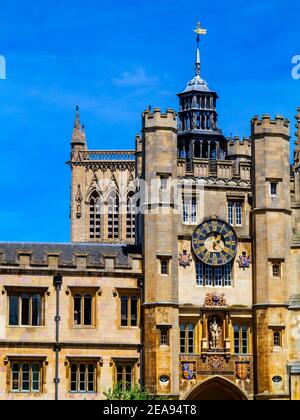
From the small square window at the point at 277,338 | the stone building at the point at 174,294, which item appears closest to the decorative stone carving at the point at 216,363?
the stone building at the point at 174,294

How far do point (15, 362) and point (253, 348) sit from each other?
47.8 feet

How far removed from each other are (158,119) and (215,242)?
8419 millimetres

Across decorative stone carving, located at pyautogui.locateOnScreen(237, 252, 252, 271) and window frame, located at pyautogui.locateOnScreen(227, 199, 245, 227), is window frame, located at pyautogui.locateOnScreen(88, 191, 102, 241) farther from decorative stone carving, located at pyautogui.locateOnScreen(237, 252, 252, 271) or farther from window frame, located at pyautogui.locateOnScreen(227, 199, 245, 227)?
decorative stone carving, located at pyautogui.locateOnScreen(237, 252, 252, 271)

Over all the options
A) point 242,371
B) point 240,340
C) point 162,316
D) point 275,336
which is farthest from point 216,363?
point 162,316

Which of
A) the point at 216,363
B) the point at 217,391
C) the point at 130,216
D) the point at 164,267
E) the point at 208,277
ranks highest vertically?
the point at 130,216

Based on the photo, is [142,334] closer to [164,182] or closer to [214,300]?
[214,300]

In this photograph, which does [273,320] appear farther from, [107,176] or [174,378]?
[107,176]

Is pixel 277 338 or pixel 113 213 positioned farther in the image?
pixel 113 213

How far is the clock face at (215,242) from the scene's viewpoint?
68188mm

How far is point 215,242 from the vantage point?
68812mm

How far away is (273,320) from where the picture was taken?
67312 mm

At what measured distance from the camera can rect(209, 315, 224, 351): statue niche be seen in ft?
221

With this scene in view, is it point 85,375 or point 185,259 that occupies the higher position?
point 185,259

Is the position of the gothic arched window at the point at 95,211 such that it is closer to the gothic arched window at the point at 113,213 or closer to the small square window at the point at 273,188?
the gothic arched window at the point at 113,213
